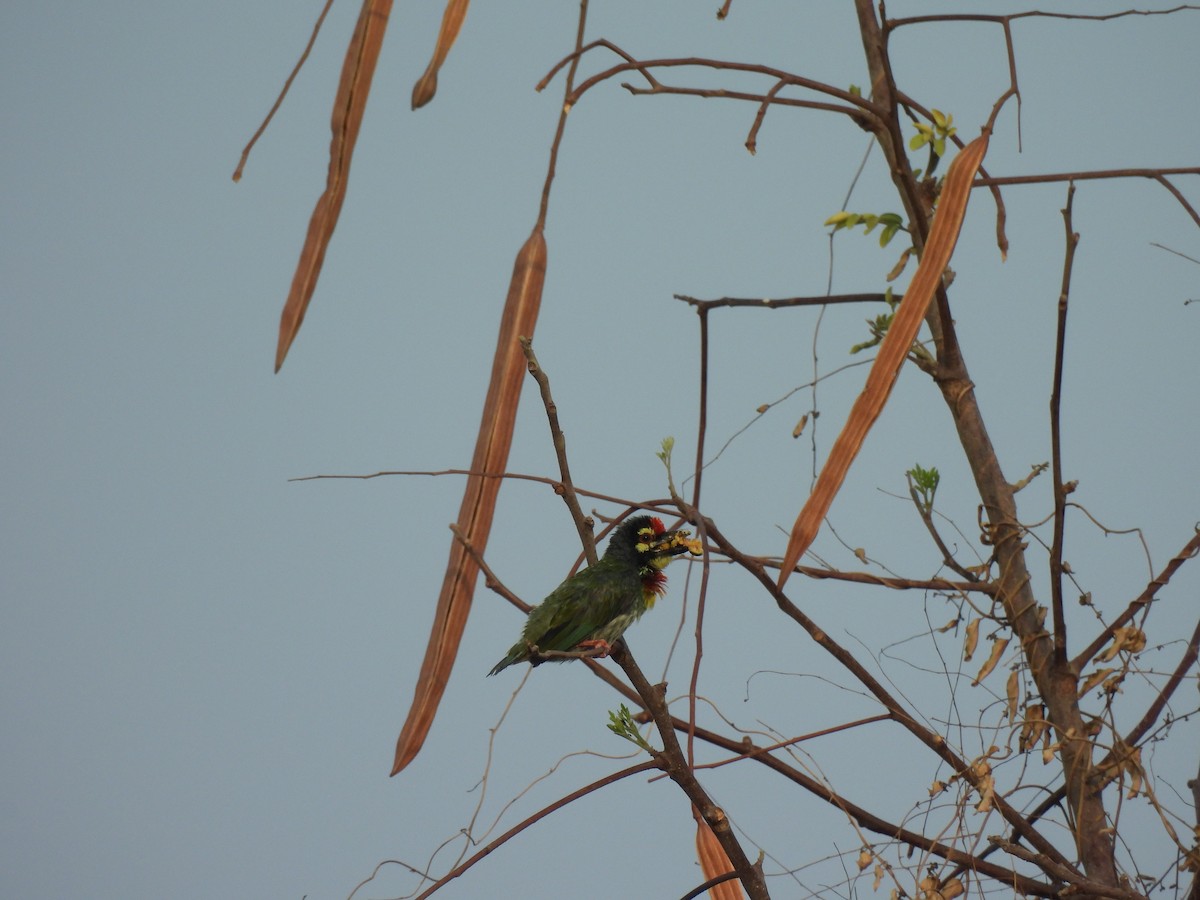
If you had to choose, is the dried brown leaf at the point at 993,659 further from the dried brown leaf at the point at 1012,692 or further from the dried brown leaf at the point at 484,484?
the dried brown leaf at the point at 484,484

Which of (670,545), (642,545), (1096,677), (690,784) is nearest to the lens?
(690,784)

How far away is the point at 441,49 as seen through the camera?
997 mm

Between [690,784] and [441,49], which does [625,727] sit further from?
[441,49]

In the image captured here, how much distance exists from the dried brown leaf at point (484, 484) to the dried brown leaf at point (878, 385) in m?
0.25

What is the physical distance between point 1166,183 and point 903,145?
261 mm

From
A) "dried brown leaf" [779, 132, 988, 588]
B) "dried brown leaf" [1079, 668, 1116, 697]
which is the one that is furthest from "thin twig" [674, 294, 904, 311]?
"dried brown leaf" [1079, 668, 1116, 697]

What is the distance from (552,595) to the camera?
193 centimetres

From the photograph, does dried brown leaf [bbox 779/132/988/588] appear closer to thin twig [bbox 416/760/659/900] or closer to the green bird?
thin twig [bbox 416/760/659/900]

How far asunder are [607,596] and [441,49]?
108 cm

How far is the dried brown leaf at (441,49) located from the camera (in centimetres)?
91

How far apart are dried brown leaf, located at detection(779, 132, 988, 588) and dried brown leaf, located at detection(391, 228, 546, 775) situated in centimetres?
25

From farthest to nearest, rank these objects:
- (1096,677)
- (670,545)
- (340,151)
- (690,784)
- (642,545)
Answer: (642,545) → (670,545) → (1096,677) → (690,784) → (340,151)

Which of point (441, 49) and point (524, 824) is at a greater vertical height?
point (441, 49)

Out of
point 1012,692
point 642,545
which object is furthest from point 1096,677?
point 642,545
